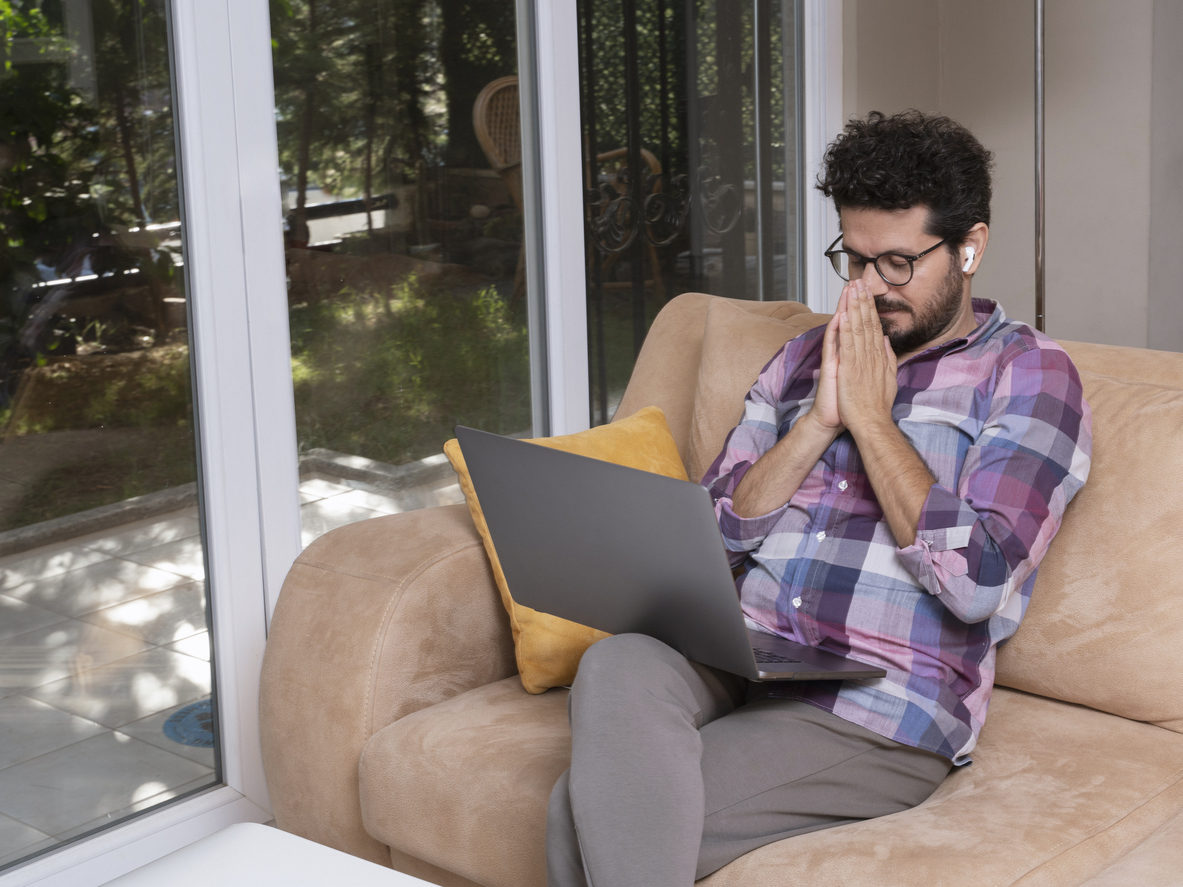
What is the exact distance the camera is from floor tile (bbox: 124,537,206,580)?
1.95 metres

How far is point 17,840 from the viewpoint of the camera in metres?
1.83

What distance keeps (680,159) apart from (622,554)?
1.96 meters

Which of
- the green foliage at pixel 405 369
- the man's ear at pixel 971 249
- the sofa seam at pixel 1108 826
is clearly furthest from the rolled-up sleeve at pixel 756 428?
the green foliage at pixel 405 369

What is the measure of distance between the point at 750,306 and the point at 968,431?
0.70 meters

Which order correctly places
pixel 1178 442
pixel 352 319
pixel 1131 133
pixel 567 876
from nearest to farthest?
pixel 567 876 < pixel 1178 442 < pixel 352 319 < pixel 1131 133

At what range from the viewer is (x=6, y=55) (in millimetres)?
1702

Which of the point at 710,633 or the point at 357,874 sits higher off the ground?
the point at 710,633

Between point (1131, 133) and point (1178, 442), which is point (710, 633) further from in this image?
point (1131, 133)

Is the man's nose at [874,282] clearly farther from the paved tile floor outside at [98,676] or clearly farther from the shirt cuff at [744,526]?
the paved tile floor outside at [98,676]

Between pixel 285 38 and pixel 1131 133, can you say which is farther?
pixel 1131 133

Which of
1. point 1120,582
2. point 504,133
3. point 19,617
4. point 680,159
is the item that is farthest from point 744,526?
point 680,159

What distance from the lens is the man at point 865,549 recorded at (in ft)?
4.05

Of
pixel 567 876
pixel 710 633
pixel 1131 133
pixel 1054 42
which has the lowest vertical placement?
pixel 567 876

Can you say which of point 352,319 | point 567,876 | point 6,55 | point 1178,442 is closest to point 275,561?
point 352,319
